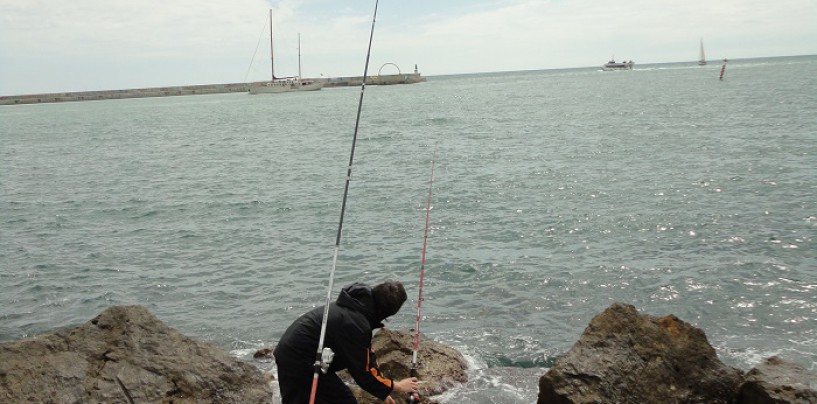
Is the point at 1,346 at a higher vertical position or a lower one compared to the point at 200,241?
higher

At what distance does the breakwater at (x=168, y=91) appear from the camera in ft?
489

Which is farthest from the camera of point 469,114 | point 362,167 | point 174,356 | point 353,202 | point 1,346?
point 469,114

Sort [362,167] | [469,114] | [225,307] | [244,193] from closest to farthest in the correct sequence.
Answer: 1. [225,307]
2. [244,193]
3. [362,167]
4. [469,114]

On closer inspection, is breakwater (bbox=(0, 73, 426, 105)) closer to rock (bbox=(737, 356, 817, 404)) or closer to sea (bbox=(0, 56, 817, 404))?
sea (bbox=(0, 56, 817, 404))

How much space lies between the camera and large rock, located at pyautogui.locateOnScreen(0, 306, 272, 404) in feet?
17.3

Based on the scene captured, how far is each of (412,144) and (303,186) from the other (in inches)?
504

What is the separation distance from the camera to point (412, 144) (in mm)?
Result: 35750

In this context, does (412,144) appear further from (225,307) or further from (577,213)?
(225,307)

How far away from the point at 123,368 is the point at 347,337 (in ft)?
7.39

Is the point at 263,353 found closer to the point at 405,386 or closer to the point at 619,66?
the point at 405,386

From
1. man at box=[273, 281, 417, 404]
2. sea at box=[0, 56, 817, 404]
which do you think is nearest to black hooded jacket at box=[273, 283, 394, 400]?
man at box=[273, 281, 417, 404]

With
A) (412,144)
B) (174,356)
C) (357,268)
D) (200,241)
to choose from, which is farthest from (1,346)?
(412,144)

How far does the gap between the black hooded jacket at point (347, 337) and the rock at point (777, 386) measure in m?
3.19

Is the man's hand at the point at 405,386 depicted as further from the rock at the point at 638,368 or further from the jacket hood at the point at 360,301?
the rock at the point at 638,368
